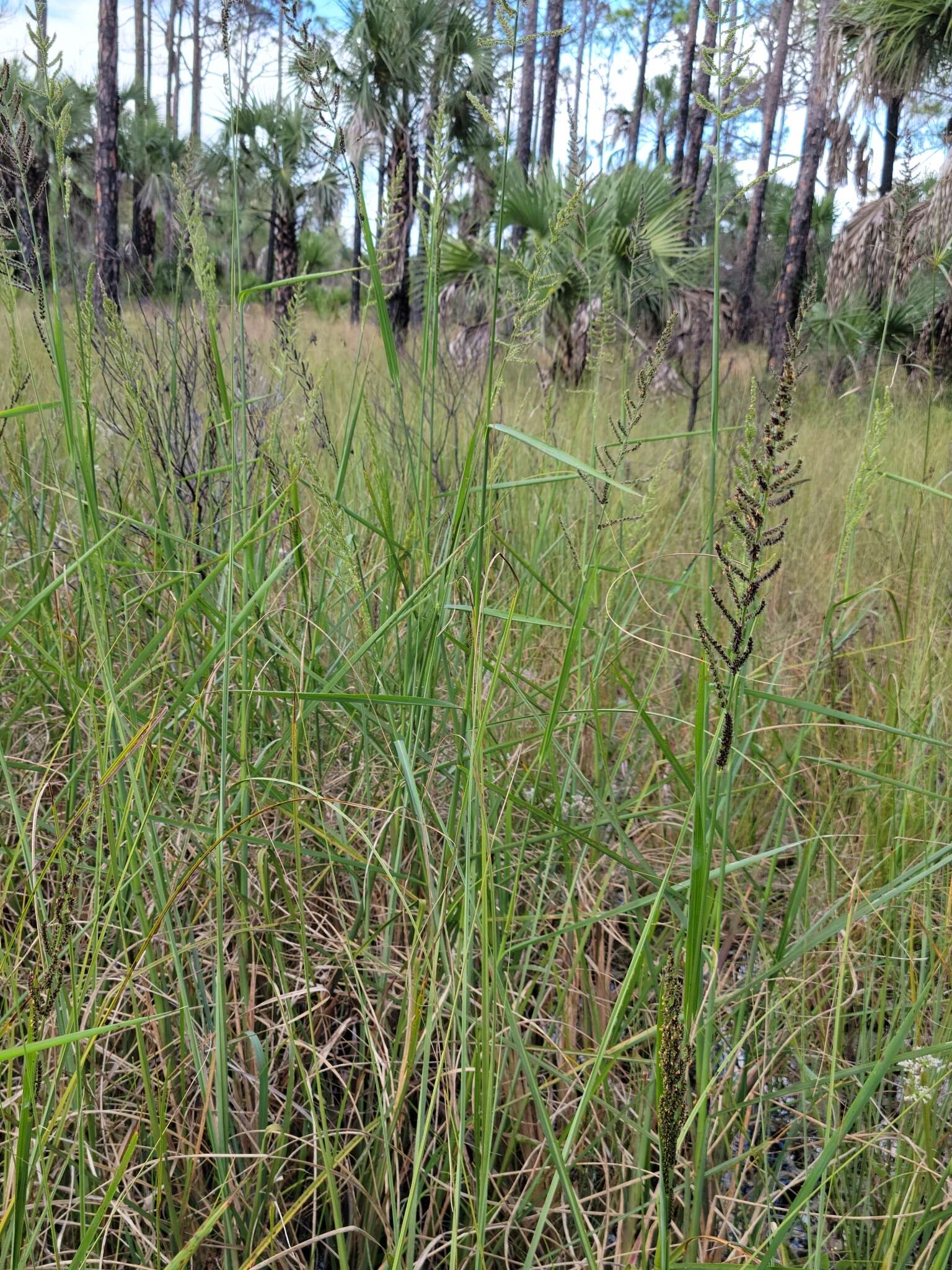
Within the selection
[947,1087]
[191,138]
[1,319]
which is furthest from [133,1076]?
[1,319]

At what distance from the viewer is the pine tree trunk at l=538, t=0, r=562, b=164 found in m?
10.4

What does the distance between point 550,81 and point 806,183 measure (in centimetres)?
359

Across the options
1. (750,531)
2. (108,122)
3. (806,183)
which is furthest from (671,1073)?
(108,122)

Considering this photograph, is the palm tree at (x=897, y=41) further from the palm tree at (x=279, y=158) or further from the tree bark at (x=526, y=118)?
the palm tree at (x=279, y=158)

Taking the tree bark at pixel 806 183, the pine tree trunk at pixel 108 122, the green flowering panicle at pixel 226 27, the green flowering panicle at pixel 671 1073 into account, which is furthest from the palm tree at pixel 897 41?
the green flowering panicle at pixel 671 1073

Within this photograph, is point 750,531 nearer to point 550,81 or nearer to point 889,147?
point 550,81

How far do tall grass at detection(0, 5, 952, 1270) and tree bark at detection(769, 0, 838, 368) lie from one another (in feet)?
26.8

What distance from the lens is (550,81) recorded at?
11047 mm

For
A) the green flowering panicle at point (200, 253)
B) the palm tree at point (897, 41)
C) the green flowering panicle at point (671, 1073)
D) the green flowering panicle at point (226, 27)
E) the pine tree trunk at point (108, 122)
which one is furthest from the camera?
the pine tree trunk at point (108, 122)

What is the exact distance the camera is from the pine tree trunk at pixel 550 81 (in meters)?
10.4

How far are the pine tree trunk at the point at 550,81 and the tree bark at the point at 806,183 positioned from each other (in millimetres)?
2555

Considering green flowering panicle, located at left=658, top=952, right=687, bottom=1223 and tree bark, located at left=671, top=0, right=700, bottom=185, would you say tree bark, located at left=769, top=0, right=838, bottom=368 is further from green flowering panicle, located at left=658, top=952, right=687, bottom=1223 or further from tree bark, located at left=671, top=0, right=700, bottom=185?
green flowering panicle, located at left=658, top=952, right=687, bottom=1223

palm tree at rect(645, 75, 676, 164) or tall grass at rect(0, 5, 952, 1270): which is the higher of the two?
palm tree at rect(645, 75, 676, 164)

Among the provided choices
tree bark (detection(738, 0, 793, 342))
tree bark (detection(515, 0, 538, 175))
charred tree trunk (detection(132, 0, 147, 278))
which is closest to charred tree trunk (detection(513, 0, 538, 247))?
tree bark (detection(515, 0, 538, 175))
